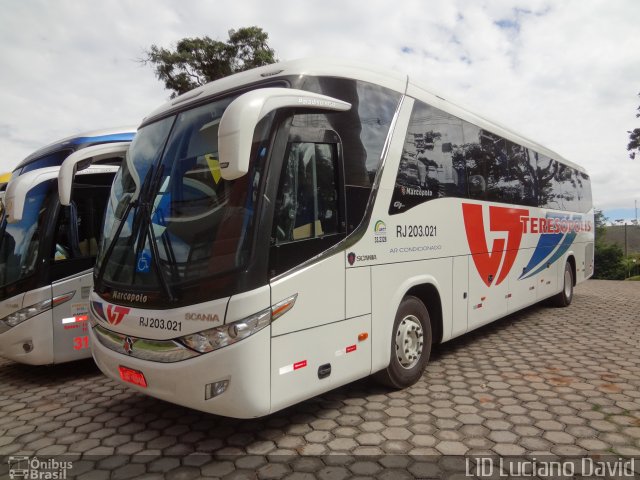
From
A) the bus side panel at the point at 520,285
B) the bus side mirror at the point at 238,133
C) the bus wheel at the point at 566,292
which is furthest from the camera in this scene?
the bus wheel at the point at 566,292

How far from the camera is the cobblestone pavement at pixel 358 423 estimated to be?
331 cm

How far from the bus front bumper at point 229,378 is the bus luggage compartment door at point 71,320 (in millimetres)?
2633

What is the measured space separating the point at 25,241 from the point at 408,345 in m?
4.70

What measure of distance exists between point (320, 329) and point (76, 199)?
4.02 m

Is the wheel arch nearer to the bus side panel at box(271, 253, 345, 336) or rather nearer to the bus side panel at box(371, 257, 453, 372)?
the bus side panel at box(371, 257, 453, 372)

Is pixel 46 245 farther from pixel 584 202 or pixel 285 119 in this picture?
pixel 584 202

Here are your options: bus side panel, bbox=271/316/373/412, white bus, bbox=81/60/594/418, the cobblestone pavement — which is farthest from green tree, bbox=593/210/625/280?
bus side panel, bbox=271/316/373/412

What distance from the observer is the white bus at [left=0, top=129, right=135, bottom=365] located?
5.23 metres

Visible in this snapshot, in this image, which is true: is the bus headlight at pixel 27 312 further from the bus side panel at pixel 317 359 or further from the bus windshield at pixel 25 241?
the bus side panel at pixel 317 359

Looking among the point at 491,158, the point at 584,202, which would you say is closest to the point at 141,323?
the point at 491,158

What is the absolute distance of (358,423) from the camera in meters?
3.88

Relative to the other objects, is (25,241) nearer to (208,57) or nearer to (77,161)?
(77,161)

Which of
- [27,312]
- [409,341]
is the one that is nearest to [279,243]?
[409,341]

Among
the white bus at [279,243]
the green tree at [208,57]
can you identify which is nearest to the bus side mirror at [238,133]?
the white bus at [279,243]
